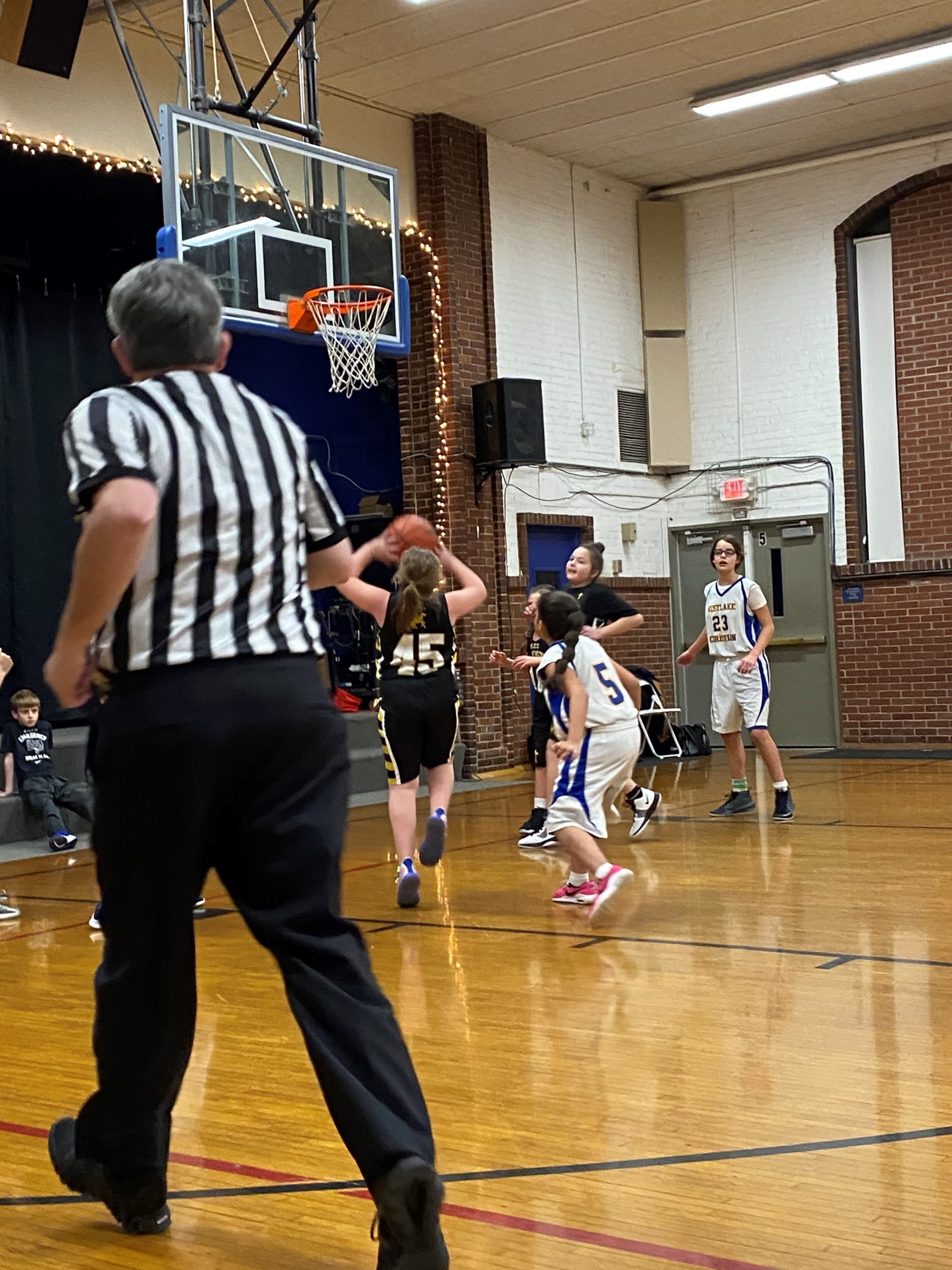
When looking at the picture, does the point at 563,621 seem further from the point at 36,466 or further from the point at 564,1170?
the point at 36,466

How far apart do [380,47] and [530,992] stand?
8.50m

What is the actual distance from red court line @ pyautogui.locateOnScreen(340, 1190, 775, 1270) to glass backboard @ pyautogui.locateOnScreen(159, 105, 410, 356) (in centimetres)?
615

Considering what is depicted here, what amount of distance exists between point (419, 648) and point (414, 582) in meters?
0.38

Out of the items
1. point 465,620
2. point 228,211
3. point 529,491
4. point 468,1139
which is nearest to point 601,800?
point 468,1139

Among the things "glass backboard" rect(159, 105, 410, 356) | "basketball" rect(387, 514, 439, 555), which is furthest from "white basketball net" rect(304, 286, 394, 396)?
"basketball" rect(387, 514, 439, 555)

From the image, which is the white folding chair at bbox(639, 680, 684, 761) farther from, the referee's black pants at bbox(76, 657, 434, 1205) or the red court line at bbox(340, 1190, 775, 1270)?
the referee's black pants at bbox(76, 657, 434, 1205)

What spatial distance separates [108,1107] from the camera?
2.55m

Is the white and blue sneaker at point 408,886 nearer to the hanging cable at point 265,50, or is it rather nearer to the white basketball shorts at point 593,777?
the white basketball shorts at point 593,777

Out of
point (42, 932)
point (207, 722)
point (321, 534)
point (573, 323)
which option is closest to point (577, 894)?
point (42, 932)

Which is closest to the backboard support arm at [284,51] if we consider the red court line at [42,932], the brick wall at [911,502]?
the red court line at [42,932]

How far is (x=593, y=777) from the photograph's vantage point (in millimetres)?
6090

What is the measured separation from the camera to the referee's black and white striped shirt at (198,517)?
230cm

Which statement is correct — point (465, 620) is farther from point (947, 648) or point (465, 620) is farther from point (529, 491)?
point (947, 648)

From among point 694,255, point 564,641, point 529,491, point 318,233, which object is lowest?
point 564,641
